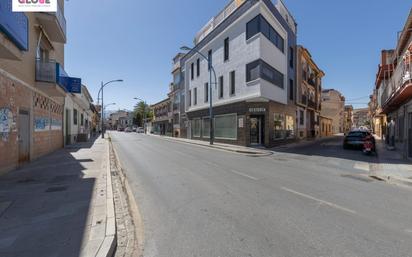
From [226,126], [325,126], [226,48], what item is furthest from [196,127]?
[325,126]

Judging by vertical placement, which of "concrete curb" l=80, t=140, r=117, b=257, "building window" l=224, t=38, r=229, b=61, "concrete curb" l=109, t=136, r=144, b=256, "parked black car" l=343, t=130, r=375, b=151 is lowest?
"concrete curb" l=109, t=136, r=144, b=256

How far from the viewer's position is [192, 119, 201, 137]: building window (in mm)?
30984

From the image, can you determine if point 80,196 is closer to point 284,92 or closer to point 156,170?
point 156,170

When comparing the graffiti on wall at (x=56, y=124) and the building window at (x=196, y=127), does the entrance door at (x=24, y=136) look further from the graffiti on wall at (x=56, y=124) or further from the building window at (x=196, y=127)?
the building window at (x=196, y=127)

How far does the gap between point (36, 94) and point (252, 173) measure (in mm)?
11484

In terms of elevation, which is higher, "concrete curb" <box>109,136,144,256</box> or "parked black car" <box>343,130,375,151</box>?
"parked black car" <box>343,130,375,151</box>

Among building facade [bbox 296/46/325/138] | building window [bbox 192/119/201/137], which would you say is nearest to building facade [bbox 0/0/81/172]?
building window [bbox 192/119/201/137]

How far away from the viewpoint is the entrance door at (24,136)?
1109 centimetres

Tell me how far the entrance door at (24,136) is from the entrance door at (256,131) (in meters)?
16.1

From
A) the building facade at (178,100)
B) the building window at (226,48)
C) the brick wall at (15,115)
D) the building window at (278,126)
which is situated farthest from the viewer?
the building facade at (178,100)

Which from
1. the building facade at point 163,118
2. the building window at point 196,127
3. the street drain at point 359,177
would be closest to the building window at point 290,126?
the building window at point 196,127

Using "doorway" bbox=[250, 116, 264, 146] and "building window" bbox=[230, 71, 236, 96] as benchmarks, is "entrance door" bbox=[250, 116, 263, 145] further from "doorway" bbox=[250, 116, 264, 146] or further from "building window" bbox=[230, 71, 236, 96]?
"building window" bbox=[230, 71, 236, 96]

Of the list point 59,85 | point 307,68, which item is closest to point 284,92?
point 307,68

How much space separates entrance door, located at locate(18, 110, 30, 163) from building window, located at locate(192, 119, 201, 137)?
66.7 feet
